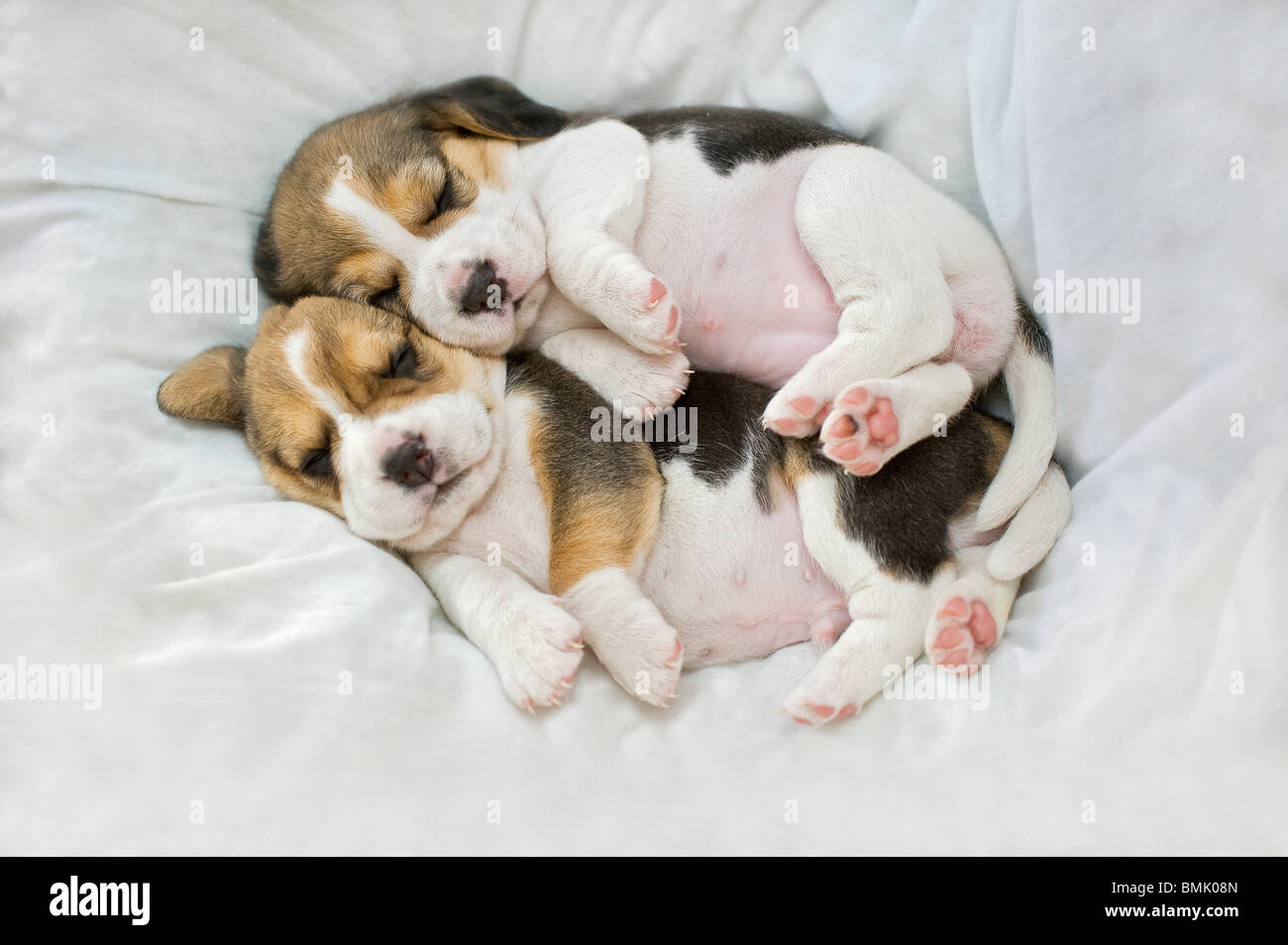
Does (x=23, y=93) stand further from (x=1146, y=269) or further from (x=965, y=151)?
(x=1146, y=269)

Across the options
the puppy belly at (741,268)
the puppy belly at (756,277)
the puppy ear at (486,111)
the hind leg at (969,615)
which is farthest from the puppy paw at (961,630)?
the puppy ear at (486,111)

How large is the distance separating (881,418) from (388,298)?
119 cm

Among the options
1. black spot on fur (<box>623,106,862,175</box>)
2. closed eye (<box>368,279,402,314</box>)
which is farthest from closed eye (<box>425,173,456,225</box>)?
black spot on fur (<box>623,106,862,175</box>)

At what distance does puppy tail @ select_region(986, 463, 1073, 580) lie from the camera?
2430 mm

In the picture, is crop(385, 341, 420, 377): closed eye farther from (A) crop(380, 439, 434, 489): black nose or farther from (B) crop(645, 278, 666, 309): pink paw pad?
(B) crop(645, 278, 666, 309): pink paw pad

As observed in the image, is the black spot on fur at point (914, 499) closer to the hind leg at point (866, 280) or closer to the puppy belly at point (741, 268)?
the hind leg at point (866, 280)

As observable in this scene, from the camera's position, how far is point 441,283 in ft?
8.07

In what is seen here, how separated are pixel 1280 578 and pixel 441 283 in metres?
1.83

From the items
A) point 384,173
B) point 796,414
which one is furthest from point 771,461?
point 384,173

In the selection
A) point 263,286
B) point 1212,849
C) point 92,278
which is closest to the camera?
point 1212,849

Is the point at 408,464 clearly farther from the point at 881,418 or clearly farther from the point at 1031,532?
the point at 1031,532

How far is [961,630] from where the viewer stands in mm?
2320

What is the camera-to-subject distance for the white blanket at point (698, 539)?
2.13 meters
